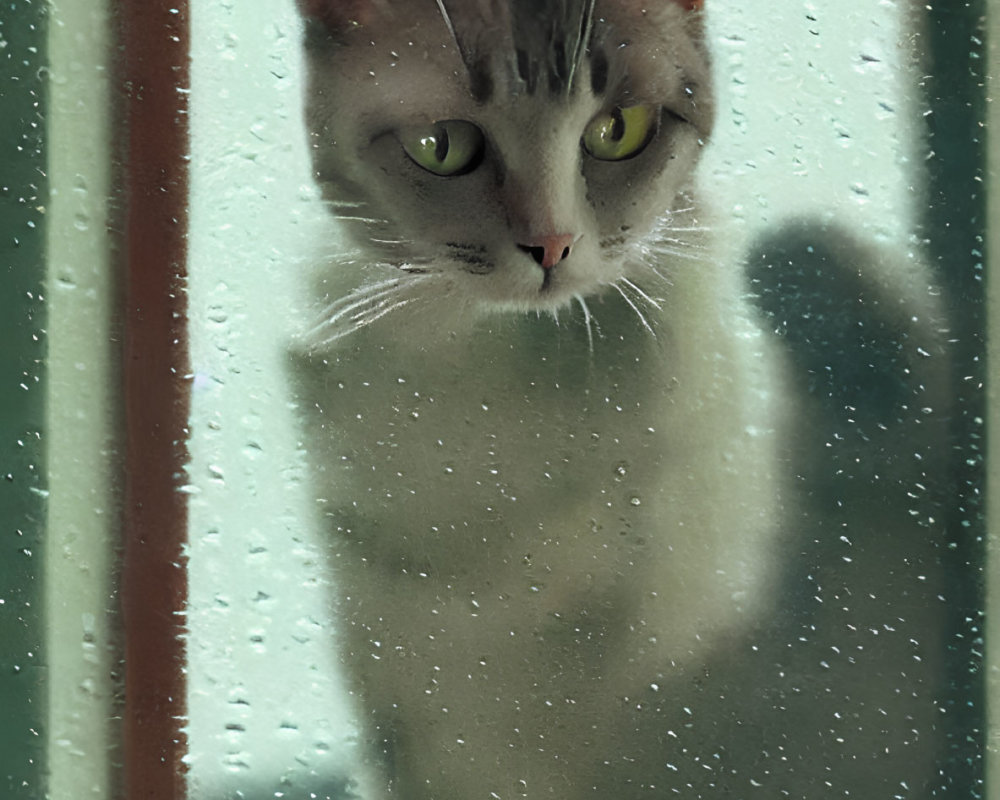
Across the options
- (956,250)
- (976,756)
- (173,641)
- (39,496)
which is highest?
(956,250)

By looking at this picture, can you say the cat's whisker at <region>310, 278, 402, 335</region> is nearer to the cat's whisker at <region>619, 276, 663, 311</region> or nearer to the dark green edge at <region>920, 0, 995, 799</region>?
the cat's whisker at <region>619, 276, 663, 311</region>

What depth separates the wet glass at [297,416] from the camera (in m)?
0.60

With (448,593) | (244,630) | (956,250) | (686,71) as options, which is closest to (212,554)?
(244,630)

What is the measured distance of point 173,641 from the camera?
24.7 inches

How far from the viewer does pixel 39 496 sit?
61 cm

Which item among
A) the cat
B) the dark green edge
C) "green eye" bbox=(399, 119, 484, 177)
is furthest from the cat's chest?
the dark green edge

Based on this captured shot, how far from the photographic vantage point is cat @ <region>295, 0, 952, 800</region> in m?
0.57

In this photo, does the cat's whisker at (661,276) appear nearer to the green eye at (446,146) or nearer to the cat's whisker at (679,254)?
the cat's whisker at (679,254)

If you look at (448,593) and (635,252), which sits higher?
(635,252)

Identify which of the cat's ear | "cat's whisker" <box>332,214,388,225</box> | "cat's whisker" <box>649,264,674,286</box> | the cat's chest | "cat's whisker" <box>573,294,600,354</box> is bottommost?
the cat's chest

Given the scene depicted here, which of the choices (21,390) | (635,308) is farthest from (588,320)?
(21,390)

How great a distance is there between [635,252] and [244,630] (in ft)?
1.30

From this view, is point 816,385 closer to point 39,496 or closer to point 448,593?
point 448,593

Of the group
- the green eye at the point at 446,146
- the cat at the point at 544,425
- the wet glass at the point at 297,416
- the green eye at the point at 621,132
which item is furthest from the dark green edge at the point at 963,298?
the green eye at the point at 446,146
